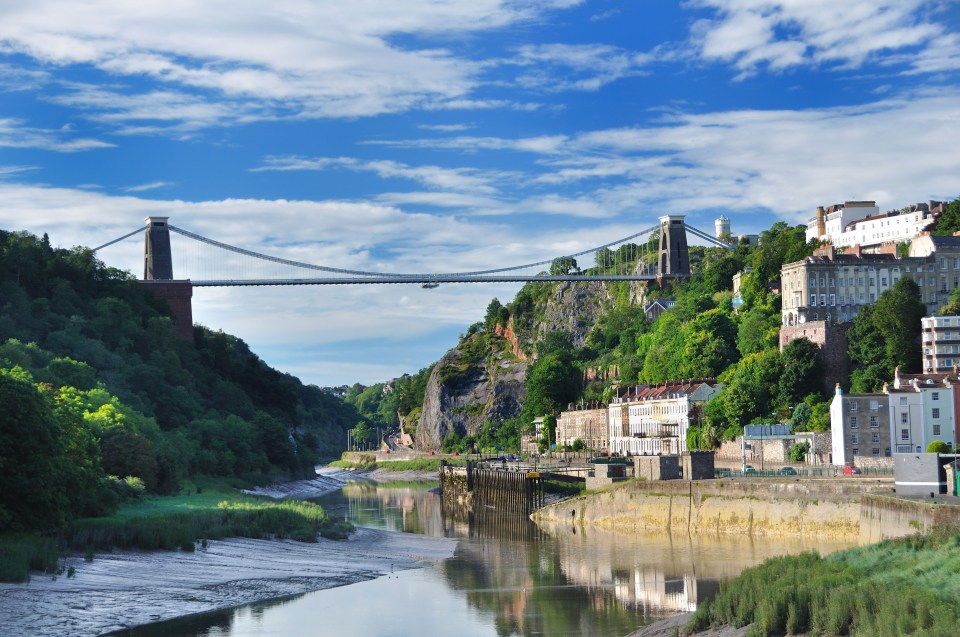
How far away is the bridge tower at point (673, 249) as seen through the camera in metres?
129

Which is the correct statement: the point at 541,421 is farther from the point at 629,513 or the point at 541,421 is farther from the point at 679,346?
the point at 629,513

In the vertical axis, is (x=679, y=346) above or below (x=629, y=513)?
above

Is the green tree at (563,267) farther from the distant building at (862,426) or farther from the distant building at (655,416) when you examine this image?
the distant building at (862,426)

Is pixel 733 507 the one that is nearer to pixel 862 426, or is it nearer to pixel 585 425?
pixel 862 426

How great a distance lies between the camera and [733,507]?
43.6 meters

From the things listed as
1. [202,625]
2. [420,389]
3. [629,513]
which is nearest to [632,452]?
[629,513]

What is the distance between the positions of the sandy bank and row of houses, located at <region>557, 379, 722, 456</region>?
3681cm

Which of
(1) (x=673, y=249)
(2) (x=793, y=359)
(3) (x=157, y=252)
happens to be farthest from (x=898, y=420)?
(3) (x=157, y=252)

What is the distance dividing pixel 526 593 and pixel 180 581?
27.4ft

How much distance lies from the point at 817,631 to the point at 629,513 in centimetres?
2953

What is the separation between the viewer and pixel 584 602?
30.4m

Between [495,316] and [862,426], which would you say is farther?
[495,316]

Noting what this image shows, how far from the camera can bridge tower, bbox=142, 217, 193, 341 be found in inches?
4210

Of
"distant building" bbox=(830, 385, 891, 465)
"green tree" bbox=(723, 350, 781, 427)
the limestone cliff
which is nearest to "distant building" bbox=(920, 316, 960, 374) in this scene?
"green tree" bbox=(723, 350, 781, 427)
